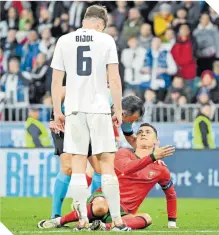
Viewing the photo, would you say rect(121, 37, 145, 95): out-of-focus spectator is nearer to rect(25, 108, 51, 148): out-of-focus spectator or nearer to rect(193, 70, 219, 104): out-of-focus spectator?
rect(193, 70, 219, 104): out-of-focus spectator

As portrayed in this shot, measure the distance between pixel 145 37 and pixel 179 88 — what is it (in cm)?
136

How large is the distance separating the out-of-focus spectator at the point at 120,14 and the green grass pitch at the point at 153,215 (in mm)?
5671

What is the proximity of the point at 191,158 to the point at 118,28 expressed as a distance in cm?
492

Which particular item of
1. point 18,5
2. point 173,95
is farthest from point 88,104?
point 18,5

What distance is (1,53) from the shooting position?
71.1 feet

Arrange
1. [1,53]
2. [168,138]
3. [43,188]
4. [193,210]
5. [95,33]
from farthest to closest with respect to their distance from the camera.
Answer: [1,53], [168,138], [43,188], [193,210], [95,33]

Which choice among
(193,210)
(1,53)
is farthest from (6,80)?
(193,210)

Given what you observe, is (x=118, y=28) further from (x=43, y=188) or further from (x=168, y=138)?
(x=43, y=188)

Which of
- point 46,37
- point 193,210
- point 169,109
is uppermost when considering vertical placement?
point 46,37

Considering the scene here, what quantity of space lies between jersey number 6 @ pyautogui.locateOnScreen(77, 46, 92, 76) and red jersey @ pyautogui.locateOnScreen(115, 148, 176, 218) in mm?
1175

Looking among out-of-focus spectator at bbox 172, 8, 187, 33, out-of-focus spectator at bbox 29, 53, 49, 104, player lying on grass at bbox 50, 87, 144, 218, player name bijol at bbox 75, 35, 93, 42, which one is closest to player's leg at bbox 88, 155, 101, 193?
player lying on grass at bbox 50, 87, 144, 218

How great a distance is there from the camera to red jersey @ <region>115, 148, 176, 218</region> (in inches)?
396

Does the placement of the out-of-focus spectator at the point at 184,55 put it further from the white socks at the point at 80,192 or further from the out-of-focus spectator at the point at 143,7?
the white socks at the point at 80,192

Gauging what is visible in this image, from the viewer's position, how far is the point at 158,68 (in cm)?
2058
